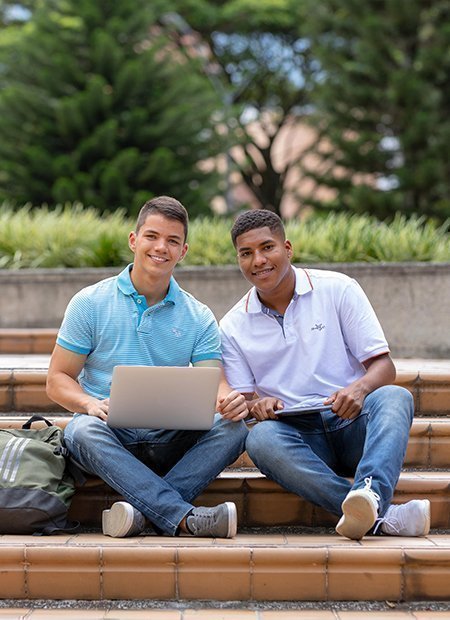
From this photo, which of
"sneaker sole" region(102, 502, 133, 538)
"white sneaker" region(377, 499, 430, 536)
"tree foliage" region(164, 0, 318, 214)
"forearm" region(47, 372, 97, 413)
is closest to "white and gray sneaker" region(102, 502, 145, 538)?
"sneaker sole" region(102, 502, 133, 538)

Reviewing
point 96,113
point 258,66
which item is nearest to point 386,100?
point 96,113

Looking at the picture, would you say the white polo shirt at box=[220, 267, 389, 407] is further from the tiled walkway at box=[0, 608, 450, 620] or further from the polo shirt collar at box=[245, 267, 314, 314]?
the tiled walkway at box=[0, 608, 450, 620]

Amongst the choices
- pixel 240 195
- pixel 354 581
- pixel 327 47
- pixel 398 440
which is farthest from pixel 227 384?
pixel 240 195

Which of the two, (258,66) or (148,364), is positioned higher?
(258,66)

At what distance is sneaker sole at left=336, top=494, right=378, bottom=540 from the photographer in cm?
320

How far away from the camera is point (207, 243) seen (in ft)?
24.1

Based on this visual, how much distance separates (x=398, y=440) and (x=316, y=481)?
324 millimetres

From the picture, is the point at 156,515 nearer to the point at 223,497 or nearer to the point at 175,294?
the point at 223,497

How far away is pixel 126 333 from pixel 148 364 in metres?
0.15

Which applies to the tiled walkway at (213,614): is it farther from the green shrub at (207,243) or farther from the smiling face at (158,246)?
the green shrub at (207,243)

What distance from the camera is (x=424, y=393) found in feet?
14.9

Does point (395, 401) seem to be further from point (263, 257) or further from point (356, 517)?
point (263, 257)

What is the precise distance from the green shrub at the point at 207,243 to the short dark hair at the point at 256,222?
3.27m

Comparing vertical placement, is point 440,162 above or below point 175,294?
above
